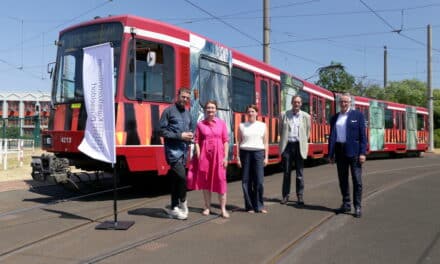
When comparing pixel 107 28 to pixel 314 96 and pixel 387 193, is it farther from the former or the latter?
pixel 314 96

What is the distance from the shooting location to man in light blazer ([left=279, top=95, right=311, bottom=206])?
8.28 metres

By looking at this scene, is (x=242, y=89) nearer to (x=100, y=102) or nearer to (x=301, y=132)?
(x=301, y=132)

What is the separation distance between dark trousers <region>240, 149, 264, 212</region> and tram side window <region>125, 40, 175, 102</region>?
2149mm

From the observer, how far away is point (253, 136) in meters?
7.53

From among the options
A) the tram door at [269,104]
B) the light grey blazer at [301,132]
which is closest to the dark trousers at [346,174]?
the light grey blazer at [301,132]

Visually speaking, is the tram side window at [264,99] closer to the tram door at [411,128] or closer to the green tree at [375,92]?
the tram door at [411,128]

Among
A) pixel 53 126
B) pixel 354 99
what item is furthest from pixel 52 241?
pixel 354 99

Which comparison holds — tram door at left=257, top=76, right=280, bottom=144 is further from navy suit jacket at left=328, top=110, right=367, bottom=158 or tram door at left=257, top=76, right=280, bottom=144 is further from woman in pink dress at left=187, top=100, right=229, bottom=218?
woman in pink dress at left=187, top=100, right=229, bottom=218

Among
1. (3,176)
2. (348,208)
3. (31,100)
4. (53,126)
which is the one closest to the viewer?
(348,208)

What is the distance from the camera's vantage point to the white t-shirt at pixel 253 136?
24.7ft

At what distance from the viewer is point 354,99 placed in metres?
Result: 22.5

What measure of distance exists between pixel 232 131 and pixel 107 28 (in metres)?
3.92

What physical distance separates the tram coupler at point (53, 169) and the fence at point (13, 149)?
7.00 m

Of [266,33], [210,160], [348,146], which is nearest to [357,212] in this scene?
[348,146]
